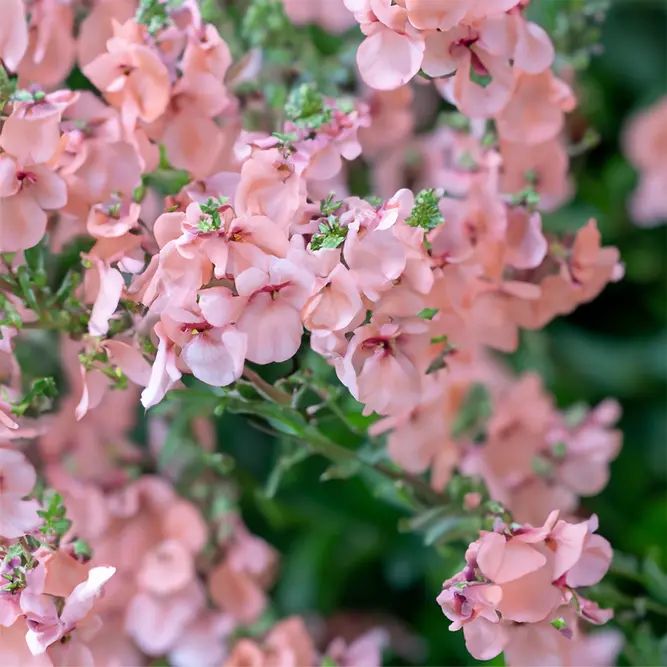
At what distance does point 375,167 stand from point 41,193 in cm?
33

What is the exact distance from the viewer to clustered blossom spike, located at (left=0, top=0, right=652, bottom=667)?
352mm

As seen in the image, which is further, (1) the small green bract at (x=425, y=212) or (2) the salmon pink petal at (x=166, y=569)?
(2) the salmon pink petal at (x=166, y=569)

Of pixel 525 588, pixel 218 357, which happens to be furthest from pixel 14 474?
pixel 525 588

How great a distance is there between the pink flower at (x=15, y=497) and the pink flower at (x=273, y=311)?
0.39 feet

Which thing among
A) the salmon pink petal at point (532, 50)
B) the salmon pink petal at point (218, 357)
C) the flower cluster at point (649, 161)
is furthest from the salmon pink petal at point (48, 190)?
the flower cluster at point (649, 161)

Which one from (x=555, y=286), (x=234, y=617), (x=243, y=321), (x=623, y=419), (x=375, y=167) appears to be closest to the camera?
(x=243, y=321)

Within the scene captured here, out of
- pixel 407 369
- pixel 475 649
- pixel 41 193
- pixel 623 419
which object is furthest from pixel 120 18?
pixel 623 419

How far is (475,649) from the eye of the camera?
366 mm

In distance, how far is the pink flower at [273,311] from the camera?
0.34 m

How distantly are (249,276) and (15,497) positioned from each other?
5.7 inches

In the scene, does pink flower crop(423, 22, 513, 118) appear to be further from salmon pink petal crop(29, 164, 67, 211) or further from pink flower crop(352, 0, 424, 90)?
salmon pink petal crop(29, 164, 67, 211)

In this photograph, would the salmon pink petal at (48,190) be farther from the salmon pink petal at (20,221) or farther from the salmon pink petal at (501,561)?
the salmon pink petal at (501,561)

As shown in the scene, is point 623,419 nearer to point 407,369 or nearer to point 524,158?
point 524,158

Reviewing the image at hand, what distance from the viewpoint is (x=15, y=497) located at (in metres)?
0.39
